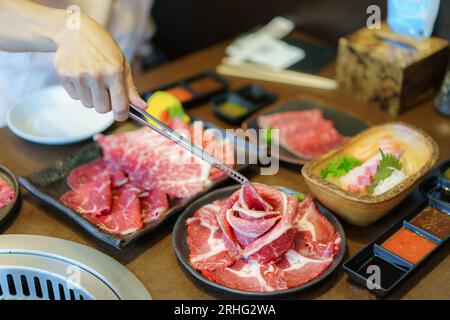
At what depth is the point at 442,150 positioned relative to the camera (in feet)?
6.63

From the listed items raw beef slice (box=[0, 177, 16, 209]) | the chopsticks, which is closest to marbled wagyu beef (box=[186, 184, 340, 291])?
Answer: raw beef slice (box=[0, 177, 16, 209])

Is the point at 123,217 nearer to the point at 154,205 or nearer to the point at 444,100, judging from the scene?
the point at 154,205

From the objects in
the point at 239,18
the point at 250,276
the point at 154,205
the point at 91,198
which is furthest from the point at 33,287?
the point at 239,18

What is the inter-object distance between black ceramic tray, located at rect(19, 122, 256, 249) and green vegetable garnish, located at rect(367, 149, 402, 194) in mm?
445

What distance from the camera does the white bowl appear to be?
2.08 meters

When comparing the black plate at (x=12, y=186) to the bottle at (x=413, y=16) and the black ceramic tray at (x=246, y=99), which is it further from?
Answer: the bottle at (x=413, y=16)

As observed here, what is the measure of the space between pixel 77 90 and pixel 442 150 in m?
1.28

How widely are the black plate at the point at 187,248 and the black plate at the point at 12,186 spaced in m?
0.52

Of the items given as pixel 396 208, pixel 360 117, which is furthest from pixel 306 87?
pixel 396 208

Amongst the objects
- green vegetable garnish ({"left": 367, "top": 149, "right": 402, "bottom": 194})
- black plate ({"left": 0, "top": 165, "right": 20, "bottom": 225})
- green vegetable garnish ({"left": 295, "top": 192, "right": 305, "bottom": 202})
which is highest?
green vegetable garnish ({"left": 367, "top": 149, "right": 402, "bottom": 194})

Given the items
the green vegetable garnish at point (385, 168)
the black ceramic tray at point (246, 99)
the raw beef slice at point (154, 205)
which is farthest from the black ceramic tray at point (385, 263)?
the black ceramic tray at point (246, 99)

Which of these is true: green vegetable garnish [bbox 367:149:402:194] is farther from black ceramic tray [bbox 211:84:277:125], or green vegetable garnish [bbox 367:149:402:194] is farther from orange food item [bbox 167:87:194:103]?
orange food item [bbox 167:87:194:103]

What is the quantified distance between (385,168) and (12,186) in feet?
3.88

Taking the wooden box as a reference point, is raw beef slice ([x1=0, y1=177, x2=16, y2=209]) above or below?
below
